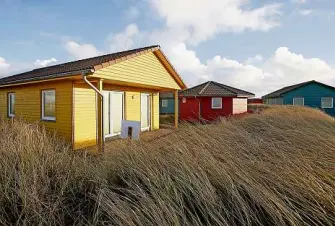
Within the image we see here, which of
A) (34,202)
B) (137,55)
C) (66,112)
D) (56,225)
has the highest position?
(137,55)

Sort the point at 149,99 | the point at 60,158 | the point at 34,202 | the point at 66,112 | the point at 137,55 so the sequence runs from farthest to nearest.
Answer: the point at 149,99
the point at 137,55
the point at 66,112
the point at 60,158
the point at 34,202

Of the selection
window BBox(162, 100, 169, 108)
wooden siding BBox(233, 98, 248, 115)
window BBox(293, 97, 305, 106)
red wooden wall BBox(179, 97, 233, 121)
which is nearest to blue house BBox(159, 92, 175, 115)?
window BBox(162, 100, 169, 108)

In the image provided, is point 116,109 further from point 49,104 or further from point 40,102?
point 40,102

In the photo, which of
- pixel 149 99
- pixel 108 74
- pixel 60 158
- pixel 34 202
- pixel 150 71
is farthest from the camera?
pixel 149 99

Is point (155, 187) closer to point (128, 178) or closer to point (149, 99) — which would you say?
point (128, 178)

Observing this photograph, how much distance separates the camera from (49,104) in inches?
451

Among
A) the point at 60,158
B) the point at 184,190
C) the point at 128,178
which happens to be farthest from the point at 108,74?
the point at 184,190

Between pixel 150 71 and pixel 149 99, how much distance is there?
10.1 ft

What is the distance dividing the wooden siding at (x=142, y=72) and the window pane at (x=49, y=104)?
11.0ft

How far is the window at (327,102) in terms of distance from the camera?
3129 centimetres

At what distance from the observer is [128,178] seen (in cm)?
340

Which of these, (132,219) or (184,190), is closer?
(132,219)

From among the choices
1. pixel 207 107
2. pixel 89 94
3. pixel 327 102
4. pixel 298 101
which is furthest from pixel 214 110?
pixel 327 102

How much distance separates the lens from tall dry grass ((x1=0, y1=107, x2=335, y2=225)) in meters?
2.57
